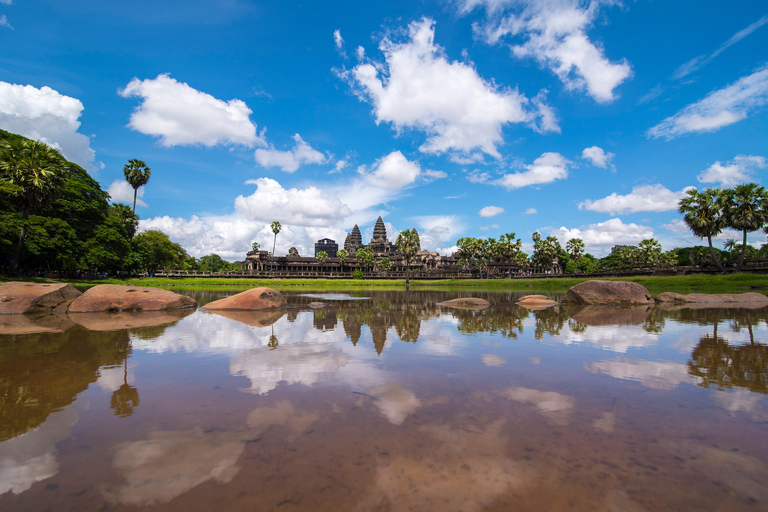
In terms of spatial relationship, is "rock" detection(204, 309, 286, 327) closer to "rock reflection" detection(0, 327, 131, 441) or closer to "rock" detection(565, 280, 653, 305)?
"rock reflection" detection(0, 327, 131, 441)

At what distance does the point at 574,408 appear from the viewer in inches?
201

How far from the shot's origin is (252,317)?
1619cm

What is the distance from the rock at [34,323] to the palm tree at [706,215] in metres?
66.0

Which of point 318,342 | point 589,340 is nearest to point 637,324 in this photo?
point 589,340

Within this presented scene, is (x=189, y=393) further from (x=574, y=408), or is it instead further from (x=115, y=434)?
(x=574, y=408)

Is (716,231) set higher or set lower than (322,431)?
higher

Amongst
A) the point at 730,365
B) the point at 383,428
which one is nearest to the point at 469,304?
the point at 730,365

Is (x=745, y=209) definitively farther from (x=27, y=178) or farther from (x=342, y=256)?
(x=342, y=256)

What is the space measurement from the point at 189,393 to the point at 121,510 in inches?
119

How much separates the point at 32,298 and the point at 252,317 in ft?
35.7

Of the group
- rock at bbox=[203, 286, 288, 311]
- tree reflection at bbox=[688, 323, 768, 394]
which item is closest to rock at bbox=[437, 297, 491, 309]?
rock at bbox=[203, 286, 288, 311]

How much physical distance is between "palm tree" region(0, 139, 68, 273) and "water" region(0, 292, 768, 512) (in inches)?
1203

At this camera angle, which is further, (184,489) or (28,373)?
(28,373)

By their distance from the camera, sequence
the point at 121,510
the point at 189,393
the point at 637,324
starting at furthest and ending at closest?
the point at 637,324
the point at 189,393
the point at 121,510
